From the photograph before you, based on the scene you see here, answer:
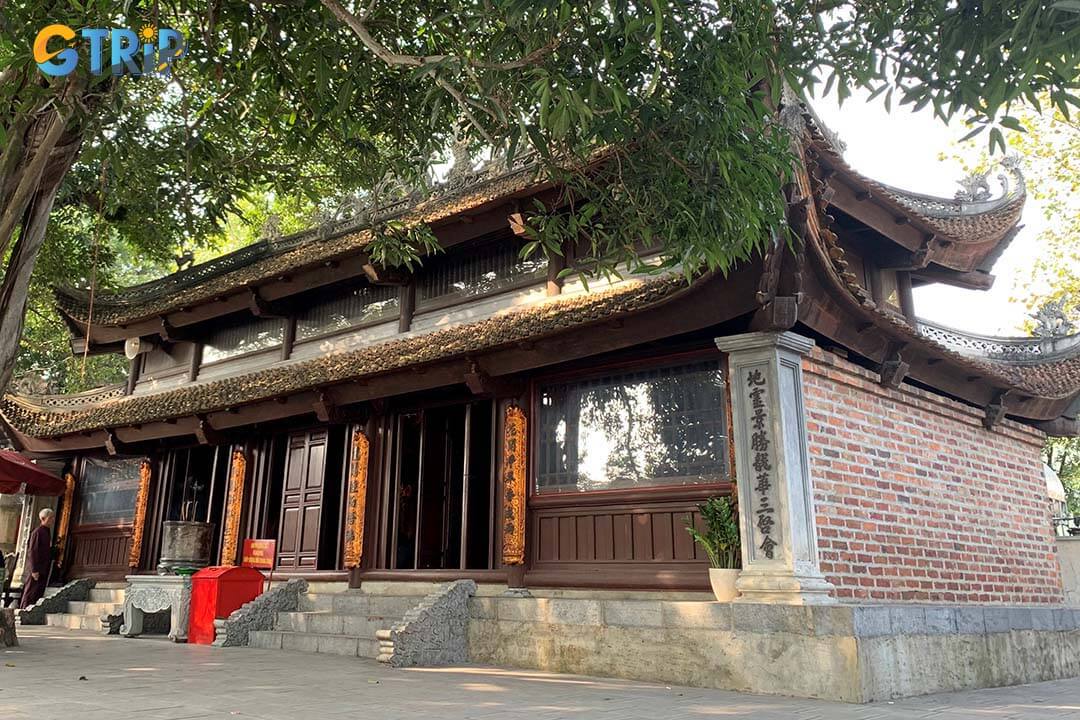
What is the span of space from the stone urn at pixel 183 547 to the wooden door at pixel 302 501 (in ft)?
3.15

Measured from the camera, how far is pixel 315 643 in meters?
8.00

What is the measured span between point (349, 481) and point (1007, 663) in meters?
6.72

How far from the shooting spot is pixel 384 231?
6.87 meters

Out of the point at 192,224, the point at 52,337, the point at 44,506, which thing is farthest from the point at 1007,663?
the point at 52,337

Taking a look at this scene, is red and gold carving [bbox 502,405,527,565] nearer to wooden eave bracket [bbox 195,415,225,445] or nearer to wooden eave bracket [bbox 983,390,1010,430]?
wooden eave bracket [bbox 983,390,1010,430]

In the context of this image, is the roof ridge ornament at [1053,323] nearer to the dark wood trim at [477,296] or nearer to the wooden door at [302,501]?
the dark wood trim at [477,296]

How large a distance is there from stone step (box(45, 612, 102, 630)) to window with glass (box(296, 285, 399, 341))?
183 inches

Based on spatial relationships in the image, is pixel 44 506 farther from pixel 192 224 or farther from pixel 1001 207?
pixel 1001 207

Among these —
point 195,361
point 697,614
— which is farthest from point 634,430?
point 195,361

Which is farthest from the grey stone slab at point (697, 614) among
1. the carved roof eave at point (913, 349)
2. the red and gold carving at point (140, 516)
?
the red and gold carving at point (140, 516)

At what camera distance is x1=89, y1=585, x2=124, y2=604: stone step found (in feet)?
37.5

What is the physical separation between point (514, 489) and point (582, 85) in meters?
4.69

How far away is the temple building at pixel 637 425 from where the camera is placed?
239 inches

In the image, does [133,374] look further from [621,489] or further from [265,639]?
[621,489]
